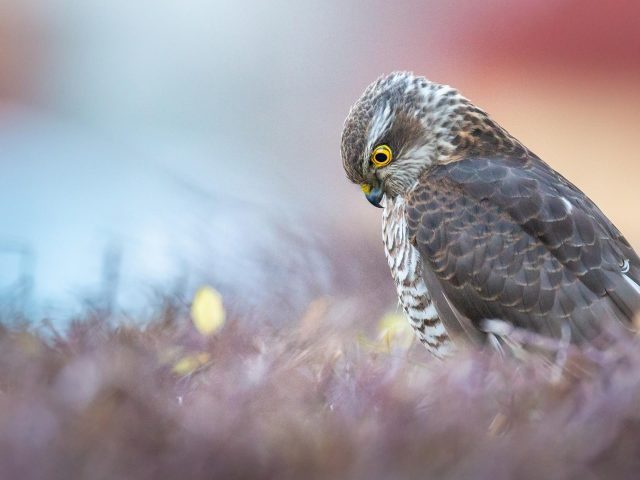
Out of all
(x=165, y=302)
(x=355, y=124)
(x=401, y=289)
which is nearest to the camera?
(x=165, y=302)

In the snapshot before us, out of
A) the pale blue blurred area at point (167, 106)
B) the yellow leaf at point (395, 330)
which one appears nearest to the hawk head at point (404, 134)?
the yellow leaf at point (395, 330)

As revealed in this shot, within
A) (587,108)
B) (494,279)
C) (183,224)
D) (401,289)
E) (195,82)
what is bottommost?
(195,82)

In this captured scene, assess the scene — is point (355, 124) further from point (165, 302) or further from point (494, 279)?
point (165, 302)

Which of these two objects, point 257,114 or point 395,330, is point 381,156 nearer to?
point 395,330

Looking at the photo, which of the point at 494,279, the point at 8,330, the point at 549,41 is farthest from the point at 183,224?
the point at 549,41

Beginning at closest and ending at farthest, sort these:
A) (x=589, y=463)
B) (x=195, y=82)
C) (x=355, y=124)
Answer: (x=589, y=463) → (x=355, y=124) → (x=195, y=82)

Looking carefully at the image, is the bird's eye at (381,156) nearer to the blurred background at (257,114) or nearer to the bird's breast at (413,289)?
the bird's breast at (413,289)

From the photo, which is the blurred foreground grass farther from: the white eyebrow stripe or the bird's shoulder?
the white eyebrow stripe
